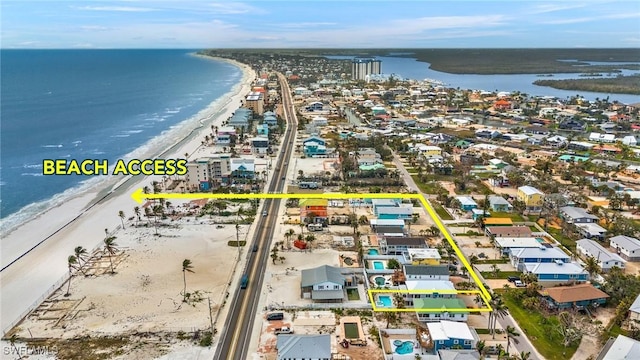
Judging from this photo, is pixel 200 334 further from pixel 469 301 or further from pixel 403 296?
pixel 469 301

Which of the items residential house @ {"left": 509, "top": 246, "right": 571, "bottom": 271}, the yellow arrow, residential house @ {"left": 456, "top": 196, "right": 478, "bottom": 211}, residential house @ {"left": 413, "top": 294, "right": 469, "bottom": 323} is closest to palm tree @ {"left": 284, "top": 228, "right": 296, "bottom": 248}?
the yellow arrow

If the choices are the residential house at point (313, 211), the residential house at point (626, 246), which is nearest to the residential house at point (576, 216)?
the residential house at point (626, 246)

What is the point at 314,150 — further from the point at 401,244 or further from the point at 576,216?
the point at 576,216

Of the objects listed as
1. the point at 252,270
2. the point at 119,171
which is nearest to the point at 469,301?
the point at 252,270

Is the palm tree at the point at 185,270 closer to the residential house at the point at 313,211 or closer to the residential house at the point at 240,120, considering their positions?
the residential house at the point at 313,211

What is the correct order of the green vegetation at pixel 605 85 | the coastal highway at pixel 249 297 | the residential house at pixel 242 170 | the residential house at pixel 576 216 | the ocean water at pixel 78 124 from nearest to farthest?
the coastal highway at pixel 249 297 < the residential house at pixel 576 216 < the residential house at pixel 242 170 < the ocean water at pixel 78 124 < the green vegetation at pixel 605 85

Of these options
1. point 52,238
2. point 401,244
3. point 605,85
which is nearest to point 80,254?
point 52,238

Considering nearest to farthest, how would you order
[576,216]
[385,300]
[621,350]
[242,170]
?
[621,350] → [385,300] → [576,216] → [242,170]
